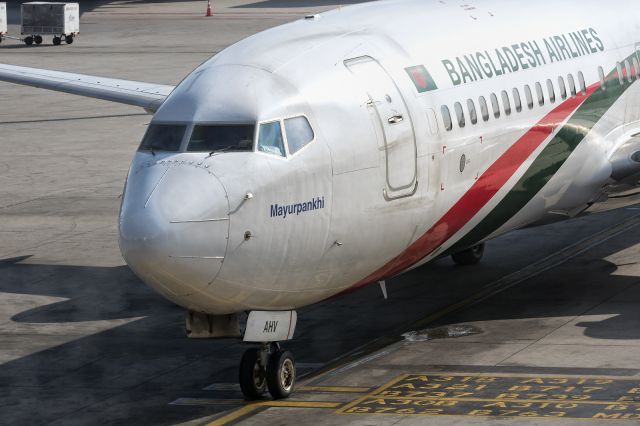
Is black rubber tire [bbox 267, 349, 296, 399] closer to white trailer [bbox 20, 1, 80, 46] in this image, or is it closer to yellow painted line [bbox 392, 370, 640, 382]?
yellow painted line [bbox 392, 370, 640, 382]

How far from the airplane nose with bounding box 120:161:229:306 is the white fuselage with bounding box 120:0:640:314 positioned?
0.02 metres

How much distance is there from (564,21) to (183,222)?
36.6 feet

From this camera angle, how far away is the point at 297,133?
1925cm

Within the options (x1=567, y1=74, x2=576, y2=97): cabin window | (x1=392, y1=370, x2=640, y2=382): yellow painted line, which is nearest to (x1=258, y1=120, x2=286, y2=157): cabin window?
(x1=392, y1=370, x2=640, y2=382): yellow painted line

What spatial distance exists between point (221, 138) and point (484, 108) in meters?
5.95

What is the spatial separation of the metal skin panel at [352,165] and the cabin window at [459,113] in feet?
0.36

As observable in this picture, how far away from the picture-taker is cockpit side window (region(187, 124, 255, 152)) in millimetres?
18750

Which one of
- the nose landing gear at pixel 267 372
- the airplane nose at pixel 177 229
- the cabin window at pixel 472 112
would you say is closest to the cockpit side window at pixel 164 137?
the airplane nose at pixel 177 229

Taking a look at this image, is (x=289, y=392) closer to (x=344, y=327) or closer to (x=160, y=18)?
(x=344, y=327)

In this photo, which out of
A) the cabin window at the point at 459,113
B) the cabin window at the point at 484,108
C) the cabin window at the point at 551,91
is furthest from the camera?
the cabin window at the point at 551,91

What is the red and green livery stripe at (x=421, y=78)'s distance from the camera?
2175cm

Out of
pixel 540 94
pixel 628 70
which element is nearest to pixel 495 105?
pixel 540 94

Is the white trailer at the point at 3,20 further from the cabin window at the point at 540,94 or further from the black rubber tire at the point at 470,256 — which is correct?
the cabin window at the point at 540,94

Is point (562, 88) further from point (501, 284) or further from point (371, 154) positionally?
point (371, 154)
